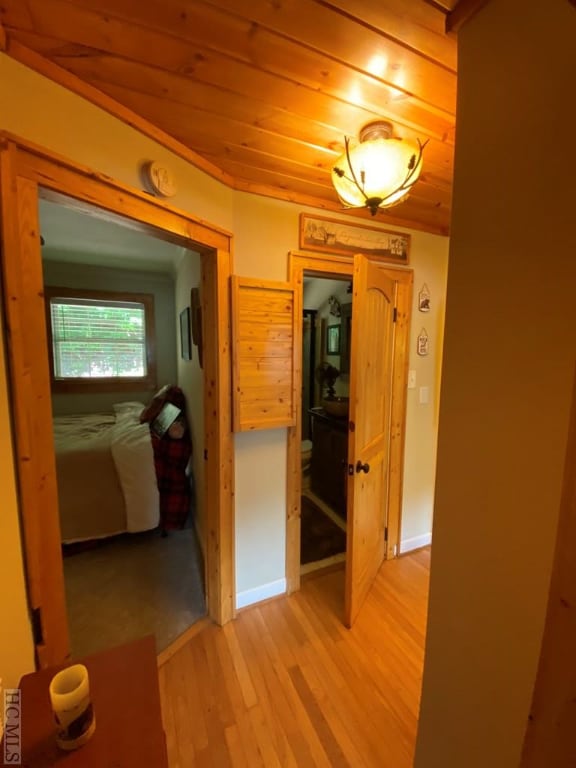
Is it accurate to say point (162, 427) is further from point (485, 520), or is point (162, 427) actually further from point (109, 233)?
point (485, 520)

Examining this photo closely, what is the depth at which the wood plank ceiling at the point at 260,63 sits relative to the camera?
860 mm

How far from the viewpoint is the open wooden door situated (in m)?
1.72

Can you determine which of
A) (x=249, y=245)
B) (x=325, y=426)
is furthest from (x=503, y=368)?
(x=325, y=426)

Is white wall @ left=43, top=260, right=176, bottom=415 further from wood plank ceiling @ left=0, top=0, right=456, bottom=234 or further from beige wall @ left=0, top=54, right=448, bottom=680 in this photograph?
wood plank ceiling @ left=0, top=0, right=456, bottom=234

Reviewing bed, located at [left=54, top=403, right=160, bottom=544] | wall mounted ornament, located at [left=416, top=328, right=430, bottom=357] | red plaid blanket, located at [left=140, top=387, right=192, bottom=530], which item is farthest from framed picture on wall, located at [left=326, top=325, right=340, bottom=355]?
bed, located at [left=54, top=403, right=160, bottom=544]

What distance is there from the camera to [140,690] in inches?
31.7

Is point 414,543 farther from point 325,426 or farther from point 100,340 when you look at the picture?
point 100,340

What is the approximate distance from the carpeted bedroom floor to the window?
216cm

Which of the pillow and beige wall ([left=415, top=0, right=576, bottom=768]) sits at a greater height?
beige wall ([left=415, top=0, right=576, bottom=768])

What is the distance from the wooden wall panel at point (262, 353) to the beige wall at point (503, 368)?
1095 mm

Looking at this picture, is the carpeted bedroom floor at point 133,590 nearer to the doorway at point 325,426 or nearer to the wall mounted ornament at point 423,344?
the doorway at point 325,426

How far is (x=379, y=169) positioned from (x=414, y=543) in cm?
261

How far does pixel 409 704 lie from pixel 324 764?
1.55 ft

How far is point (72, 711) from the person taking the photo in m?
0.68
